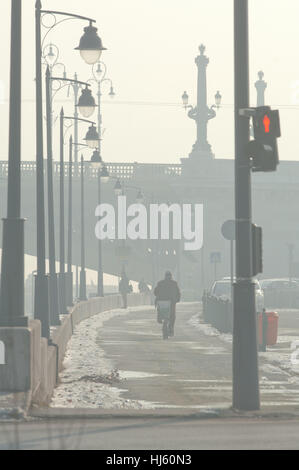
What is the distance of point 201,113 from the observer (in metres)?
120

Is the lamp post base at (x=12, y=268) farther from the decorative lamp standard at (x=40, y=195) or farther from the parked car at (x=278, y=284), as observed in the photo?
the parked car at (x=278, y=284)

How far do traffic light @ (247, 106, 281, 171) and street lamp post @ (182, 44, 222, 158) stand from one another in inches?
3975

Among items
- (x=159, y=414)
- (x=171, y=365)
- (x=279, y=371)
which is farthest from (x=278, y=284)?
(x=159, y=414)

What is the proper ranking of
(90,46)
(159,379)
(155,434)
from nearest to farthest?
(155,434) < (159,379) < (90,46)

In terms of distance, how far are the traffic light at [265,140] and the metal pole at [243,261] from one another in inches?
4.5

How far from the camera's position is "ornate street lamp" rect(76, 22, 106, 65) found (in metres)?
26.6

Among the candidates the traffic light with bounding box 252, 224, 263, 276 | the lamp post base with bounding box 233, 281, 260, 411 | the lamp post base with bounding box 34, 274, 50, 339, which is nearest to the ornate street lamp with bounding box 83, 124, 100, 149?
the lamp post base with bounding box 34, 274, 50, 339

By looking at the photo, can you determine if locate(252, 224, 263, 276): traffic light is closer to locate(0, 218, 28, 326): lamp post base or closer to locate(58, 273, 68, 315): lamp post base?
locate(0, 218, 28, 326): lamp post base

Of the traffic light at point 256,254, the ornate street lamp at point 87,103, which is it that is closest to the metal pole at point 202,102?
the ornate street lamp at point 87,103

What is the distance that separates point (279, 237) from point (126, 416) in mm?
108934

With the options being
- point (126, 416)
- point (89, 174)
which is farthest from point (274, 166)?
point (89, 174)

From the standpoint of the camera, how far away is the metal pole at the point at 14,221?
717 inches

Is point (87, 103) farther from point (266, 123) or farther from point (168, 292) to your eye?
point (266, 123)

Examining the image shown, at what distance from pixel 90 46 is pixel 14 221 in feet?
28.2
